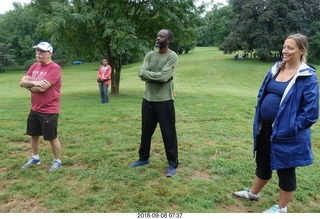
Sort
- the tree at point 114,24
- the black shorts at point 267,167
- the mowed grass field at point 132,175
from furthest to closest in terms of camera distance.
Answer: the tree at point 114,24 < the mowed grass field at point 132,175 < the black shorts at point 267,167

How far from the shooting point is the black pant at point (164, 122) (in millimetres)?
4484

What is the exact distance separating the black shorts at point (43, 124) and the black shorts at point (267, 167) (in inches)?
113

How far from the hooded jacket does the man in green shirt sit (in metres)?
1.61

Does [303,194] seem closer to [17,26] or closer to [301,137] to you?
[301,137]

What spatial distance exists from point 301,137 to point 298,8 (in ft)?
158

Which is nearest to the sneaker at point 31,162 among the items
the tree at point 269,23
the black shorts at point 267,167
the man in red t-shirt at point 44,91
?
the man in red t-shirt at point 44,91

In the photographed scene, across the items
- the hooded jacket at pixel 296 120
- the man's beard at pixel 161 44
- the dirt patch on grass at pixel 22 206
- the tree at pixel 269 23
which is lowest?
the dirt patch on grass at pixel 22 206

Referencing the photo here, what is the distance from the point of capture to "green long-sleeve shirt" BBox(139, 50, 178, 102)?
171 inches

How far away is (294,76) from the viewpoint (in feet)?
10.5

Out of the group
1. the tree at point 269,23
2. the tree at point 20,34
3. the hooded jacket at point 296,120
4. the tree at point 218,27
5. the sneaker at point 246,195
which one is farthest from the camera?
the tree at point 218,27

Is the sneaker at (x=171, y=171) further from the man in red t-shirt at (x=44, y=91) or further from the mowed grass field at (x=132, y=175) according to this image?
the man in red t-shirt at (x=44, y=91)

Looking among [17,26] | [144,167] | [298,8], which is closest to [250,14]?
[298,8]

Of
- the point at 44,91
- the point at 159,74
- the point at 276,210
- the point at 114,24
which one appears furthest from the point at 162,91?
the point at 114,24

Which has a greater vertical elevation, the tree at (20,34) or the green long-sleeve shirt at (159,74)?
the tree at (20,34)
